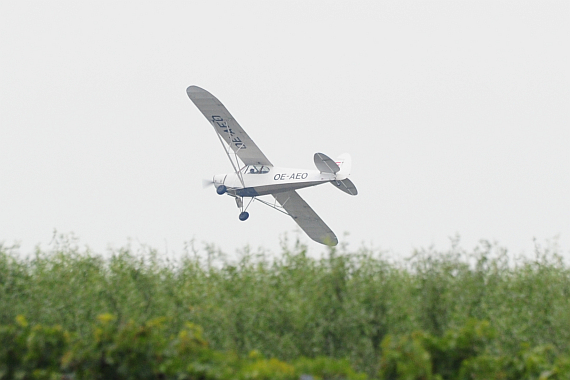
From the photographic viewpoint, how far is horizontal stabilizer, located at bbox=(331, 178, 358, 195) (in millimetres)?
37094

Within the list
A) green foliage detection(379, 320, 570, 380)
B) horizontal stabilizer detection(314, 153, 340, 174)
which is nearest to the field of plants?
green foliage detection(379, 320, 570, 380)

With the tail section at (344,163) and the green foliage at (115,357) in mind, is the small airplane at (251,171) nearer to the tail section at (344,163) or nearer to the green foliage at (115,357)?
the tail section at (344,163)

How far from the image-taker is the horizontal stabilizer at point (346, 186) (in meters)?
37.1

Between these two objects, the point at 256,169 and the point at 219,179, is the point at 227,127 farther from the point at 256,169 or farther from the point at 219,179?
the point at 219,179

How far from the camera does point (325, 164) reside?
36.3m

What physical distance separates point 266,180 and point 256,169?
808mm

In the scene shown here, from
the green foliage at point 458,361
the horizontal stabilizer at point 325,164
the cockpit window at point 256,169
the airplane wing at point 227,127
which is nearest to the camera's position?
the green foliage at point 458,361

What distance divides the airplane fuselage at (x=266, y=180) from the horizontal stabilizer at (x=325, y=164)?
0.81 metres

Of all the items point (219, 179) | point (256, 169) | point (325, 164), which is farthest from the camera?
point (219, 179)

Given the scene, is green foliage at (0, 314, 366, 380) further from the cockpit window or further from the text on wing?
the cockpit window

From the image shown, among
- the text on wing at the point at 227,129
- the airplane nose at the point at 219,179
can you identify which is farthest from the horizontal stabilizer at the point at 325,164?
the airplane nose at the point at 219,179

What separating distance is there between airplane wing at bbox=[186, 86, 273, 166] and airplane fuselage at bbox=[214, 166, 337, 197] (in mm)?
499

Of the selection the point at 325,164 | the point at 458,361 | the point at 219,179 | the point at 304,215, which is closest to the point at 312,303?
the point at 458,361

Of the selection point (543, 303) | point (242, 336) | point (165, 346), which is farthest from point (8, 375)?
point (543, 303)
